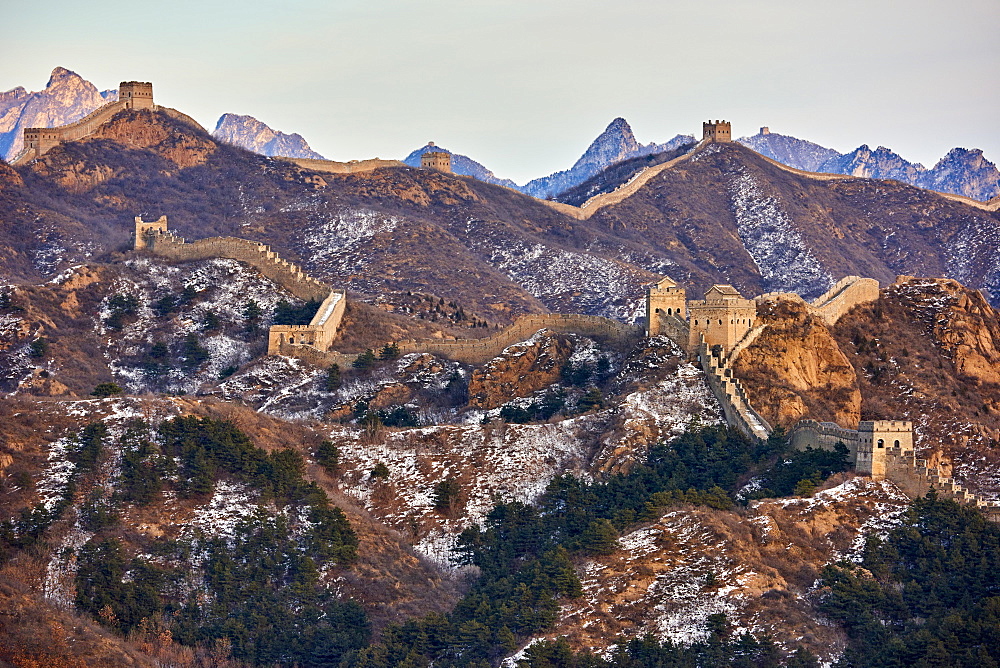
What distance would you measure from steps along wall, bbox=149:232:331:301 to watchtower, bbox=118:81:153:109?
2142 inches

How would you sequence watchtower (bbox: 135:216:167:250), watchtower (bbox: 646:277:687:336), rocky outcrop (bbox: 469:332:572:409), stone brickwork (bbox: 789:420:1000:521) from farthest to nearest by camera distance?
watchtower (bbox: 135:216:167:250) < rocky outcrop (bbox: 469:332:572:409) < watchtower (bbox: 646:277:687:336) < stone brickwork (bbox: 789:420:1000:521)

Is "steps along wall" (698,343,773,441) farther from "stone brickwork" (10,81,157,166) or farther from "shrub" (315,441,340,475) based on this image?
"stone brickwork" (10,81,157,166)

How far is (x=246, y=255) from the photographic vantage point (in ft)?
451

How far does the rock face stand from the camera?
104125 mm

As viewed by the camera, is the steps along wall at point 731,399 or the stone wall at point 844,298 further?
the stone wall at point 844,298

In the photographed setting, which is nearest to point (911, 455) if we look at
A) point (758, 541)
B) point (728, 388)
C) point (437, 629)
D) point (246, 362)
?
point (758, 541)

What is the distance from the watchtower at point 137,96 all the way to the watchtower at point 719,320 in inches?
3878

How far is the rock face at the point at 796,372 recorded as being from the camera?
342ft

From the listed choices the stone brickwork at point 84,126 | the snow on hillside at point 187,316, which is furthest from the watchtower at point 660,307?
the stone brickwork at point 84,126

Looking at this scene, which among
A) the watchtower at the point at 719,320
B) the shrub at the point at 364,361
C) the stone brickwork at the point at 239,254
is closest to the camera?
the watchtower at the point at 719,320

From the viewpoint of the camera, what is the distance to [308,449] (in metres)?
106

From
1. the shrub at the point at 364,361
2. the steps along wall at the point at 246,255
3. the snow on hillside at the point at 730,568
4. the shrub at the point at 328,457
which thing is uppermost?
the steps along wall at the point at 246,255

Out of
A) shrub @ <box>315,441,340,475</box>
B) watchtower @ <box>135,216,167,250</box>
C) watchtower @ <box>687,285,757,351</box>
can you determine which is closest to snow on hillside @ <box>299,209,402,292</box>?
watchtower @ <box>135,216,167,250</box>

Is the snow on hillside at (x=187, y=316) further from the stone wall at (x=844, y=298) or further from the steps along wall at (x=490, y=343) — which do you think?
the stone wall at (x=844, y=298)
